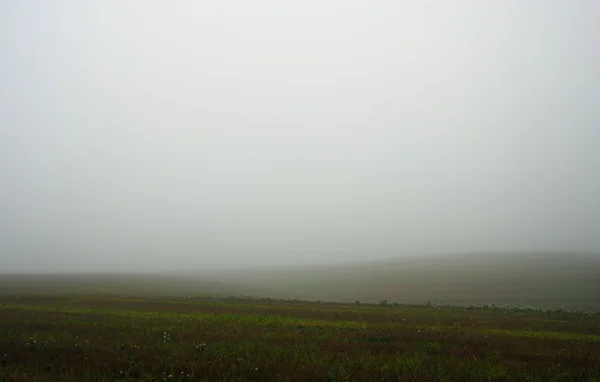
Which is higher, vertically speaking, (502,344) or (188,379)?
(188,379)

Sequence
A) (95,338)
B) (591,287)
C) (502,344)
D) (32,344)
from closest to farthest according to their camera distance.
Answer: (32,344), (95,338), (502,344), (591,287)

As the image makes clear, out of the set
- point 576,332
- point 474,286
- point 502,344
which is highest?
point 502,344

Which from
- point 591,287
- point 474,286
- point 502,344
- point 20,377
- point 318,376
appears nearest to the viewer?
point 20,377

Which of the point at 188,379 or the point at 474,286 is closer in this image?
the point at 188,379

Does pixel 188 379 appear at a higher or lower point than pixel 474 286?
higher

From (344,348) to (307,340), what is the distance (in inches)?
87.5

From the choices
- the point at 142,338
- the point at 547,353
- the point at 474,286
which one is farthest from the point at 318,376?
the point at 474,286

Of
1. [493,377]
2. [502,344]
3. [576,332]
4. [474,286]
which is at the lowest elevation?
[474,286]

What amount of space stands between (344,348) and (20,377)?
1082 cm

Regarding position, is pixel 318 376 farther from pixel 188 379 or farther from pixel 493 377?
pixel 493 377

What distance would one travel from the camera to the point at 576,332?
22016 millimetres

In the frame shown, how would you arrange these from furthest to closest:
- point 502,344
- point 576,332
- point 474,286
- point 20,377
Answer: point 474,286 < point 576,332 < point 502,344 < point 20,377

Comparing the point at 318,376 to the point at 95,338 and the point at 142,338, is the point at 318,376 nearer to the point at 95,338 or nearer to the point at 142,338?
the point at 142,338

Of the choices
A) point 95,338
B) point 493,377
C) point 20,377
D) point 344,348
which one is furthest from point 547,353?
point 95,338
